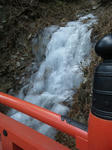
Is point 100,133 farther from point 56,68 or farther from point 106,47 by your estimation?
point 56,68

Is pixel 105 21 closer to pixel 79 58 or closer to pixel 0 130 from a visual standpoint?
pixel 79 58

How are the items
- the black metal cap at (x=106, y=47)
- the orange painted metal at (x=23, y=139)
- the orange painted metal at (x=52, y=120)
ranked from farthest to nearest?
1. the orange painted metal at (x=23, y=139)
2. the orange painted metal at (x=52, y=120)
3. the black metal cap at (x=106, y=47)

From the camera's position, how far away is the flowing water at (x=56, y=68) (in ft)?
9.42

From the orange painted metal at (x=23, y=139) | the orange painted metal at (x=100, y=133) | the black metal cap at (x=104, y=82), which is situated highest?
the black metal cap at (x=104, y=82)

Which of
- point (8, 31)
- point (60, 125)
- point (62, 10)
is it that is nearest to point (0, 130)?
point (60, 125)

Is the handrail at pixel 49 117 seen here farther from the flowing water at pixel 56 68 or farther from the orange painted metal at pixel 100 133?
the flowing water at pixel 56 68

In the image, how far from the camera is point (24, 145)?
106 centimetres

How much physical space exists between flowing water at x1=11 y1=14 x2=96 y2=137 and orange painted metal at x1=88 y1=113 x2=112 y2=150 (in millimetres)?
1880

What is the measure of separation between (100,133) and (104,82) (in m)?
0.19

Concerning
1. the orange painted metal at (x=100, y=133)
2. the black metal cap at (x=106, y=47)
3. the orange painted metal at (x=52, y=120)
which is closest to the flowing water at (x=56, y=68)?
the orange painted metal at (x=52, y=120)

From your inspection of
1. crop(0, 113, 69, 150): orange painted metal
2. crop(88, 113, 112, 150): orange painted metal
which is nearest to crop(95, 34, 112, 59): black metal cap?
crop(88, 113, 112, 150): orange painted metal

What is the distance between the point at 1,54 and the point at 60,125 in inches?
172

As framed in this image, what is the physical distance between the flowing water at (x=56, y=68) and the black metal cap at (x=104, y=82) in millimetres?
1959

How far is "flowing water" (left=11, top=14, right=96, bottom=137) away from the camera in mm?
2871
